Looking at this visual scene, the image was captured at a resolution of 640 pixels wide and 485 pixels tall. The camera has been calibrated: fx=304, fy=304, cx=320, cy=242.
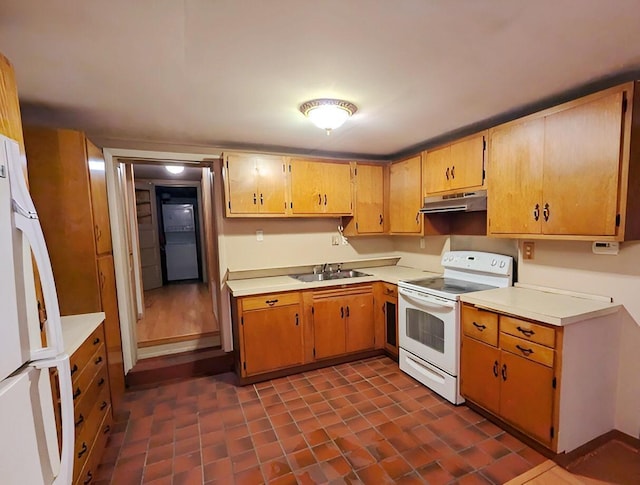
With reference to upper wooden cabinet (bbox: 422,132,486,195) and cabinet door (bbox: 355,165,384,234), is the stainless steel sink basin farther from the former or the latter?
upper wooden cabinet (bbox: 422,132,486,195)

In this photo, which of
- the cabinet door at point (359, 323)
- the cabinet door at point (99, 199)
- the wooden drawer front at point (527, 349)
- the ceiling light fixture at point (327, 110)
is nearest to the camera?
the wooden drawer front at point (527, 349)

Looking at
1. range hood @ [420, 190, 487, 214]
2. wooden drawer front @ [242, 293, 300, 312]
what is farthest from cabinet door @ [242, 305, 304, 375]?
range hood @ [420, 190, 487, 214]

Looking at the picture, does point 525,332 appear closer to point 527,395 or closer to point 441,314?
point 527,395

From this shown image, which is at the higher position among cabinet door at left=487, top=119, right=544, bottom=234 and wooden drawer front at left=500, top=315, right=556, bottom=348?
cabinet door at left=487, top=119, right=544, bottom=234

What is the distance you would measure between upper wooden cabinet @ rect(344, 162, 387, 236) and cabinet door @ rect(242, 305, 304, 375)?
1195 mm

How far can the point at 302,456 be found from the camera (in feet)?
6.19

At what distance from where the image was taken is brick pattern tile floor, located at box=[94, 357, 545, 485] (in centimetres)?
176

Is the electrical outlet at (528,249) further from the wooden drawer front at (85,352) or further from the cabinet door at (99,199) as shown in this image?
the cabinet door at (99,199)

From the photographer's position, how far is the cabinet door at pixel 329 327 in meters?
2.96

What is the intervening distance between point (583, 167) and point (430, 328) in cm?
154

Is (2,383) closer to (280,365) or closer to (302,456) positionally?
(302,456)

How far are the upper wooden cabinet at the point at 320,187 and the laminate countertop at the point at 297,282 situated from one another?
73 cm

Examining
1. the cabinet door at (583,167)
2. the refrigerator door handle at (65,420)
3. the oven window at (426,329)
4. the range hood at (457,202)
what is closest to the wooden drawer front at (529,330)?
the oven window at (426,329)

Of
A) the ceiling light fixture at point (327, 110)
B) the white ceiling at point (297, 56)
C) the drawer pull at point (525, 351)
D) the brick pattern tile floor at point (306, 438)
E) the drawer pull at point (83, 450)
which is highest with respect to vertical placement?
the white ceiling at point (297, 56)
